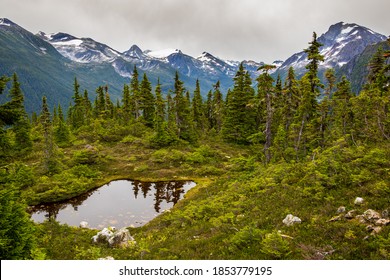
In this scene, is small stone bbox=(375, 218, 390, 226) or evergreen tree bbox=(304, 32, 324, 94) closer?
small stone bbox=(375, 218, 390, 226)

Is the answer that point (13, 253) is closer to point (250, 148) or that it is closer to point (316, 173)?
point (316, 173)

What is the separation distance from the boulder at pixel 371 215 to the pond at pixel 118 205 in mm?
14286

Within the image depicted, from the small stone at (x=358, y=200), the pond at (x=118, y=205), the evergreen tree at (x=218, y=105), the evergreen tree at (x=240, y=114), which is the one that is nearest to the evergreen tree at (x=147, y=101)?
the evergreen tree at (x=218, y=105)

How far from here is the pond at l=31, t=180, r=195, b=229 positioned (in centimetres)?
1977

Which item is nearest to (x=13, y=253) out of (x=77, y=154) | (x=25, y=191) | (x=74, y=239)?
(x=74, y=239)

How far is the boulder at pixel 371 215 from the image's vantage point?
29.7ft

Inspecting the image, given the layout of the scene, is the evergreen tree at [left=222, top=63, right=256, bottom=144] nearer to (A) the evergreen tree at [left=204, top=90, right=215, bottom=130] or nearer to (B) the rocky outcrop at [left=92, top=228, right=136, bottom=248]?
(A) the evergreen tree at [left=204, top=90, right=215, bottom=130]

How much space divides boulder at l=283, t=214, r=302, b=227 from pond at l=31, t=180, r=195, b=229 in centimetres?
1151

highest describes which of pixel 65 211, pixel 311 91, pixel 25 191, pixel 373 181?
pixel 311 91

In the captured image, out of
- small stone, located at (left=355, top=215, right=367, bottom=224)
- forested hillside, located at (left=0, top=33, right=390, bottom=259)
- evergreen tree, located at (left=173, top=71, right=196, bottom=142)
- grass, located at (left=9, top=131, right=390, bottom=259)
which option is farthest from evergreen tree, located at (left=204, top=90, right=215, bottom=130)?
small stone, located at (left=355, top=215, right=367, bottom=224)

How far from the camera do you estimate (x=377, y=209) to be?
980 centimetres

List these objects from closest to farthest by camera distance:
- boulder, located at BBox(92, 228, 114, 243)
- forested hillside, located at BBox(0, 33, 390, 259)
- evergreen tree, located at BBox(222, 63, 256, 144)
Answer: forested hillside, located at BBox(0, 33, 390, 259)
boulder, located at BBox(92, 228, 114, 243)
evergreen tree, located at BBox(222, 63, 256, 144)

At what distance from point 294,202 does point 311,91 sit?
1643 centimetres

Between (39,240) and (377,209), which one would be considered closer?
(377,209)
